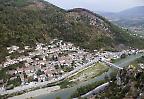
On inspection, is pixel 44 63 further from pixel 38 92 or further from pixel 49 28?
pixel 49 28

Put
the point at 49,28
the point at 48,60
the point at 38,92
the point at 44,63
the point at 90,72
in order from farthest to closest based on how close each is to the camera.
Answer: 1. the point at 49,28
2. the point at 48,60
3. the point at 44,63
4. the point at 90,72
5. the point at 38,92

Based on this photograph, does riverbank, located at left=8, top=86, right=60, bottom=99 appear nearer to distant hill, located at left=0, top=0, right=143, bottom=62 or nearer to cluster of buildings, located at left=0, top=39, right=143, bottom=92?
cluster of buildings, located at left=0, top=39, right=143, bottom=92

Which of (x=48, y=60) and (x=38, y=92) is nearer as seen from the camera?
(x=38, y=92)

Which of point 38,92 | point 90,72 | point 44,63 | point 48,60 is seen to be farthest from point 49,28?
point 38,92

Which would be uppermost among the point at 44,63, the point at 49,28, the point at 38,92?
the point at 49,28

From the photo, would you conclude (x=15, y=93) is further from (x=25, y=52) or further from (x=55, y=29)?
(x=55, y=29)

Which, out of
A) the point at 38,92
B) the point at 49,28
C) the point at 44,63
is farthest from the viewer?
the point at 49,28

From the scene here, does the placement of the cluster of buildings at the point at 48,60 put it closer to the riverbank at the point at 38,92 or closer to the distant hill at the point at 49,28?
the distant hill at the point at 49,28

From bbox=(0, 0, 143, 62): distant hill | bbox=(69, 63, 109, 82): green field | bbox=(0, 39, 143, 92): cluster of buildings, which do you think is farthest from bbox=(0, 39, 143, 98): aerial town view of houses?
bbox=(0, 0, 143, 62): distant hill
